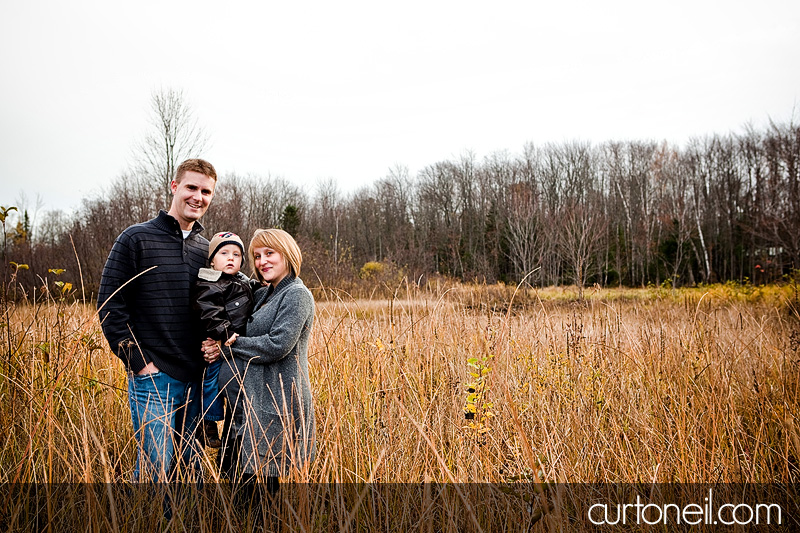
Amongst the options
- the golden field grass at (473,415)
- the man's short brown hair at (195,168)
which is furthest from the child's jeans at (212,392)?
the man's short brown hair at (195,168)

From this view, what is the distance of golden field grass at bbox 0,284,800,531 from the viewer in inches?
73.1

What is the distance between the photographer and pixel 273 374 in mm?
1998

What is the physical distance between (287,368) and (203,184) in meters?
1.02

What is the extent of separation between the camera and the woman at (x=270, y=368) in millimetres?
1912

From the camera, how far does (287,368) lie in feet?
6.63

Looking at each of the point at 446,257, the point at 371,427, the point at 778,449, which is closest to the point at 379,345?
the point at 371,427

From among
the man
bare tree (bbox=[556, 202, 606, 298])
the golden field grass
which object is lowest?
the golden field grass

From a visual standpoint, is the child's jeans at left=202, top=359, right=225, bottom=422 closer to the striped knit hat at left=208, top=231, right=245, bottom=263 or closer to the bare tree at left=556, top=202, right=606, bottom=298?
the striped knit hat at left=208, top=231, right=245, bottom=263

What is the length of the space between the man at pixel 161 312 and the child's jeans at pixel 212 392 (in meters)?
0.06

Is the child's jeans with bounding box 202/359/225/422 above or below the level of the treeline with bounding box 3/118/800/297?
below

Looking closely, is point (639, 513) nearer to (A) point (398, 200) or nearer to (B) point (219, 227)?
(B) point (219, 227)

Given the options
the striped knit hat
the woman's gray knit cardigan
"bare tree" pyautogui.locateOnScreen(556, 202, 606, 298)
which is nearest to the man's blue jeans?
the woman's gray knit cardigan

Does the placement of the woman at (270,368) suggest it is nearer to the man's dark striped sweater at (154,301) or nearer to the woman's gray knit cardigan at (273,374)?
the woman's gray knit cardigan at (273,374)

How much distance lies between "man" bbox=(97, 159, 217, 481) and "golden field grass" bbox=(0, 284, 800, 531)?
0.18m
